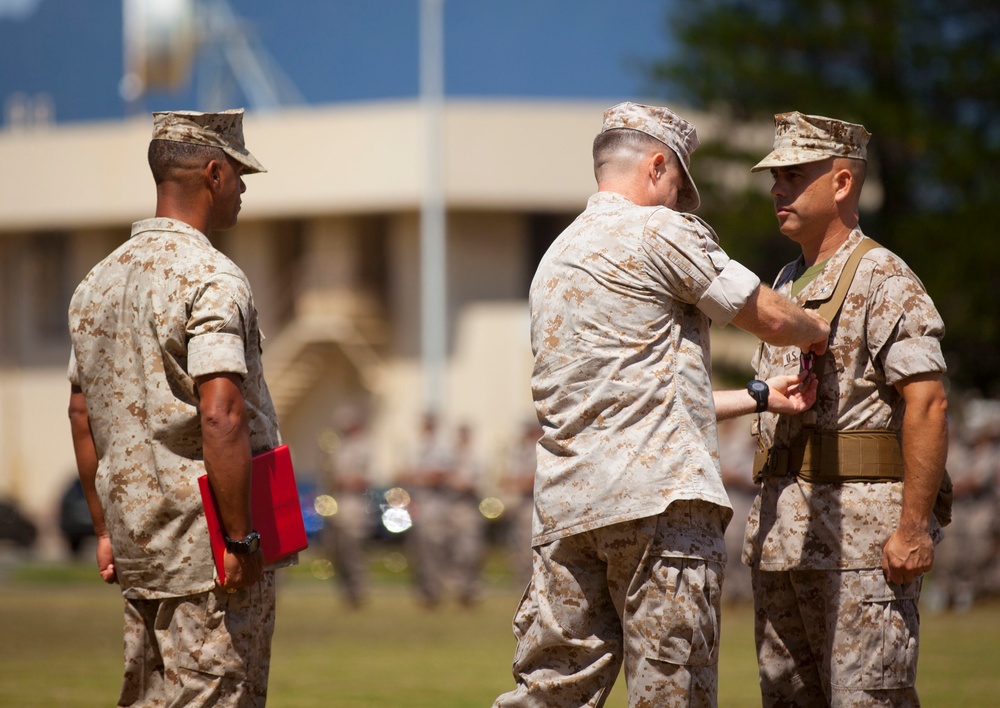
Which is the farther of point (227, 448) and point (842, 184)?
point (842, 184)

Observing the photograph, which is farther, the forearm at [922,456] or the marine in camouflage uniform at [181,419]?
the forearm at [922,456]

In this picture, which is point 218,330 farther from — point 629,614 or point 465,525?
point 465,525

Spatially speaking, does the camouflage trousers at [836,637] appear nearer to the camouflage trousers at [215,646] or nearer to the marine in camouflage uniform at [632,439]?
the marine in camouflage uniform at [632,439]

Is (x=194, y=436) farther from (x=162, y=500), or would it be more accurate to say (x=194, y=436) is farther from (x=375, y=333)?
(x=375, y=333)

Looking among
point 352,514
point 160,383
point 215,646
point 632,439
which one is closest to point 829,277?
point 632,439

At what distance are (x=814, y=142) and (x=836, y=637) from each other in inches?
68.0

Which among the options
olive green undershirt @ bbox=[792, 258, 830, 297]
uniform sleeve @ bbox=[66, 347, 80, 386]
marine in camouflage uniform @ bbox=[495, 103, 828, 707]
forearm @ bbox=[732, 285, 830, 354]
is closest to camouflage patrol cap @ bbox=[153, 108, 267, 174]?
uniform sleeve @ bbox=[66, 347, 80, 386]

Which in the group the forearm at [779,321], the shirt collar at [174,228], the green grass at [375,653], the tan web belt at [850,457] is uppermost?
the shirt collar at [174,228]

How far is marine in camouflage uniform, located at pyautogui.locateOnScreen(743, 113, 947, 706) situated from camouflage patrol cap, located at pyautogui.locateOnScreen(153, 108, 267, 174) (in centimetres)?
181

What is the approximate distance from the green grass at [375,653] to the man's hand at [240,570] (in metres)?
3.77

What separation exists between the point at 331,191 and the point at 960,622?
73.1ft

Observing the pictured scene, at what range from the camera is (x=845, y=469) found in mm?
4922

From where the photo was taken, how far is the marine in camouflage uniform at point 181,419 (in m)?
4.55

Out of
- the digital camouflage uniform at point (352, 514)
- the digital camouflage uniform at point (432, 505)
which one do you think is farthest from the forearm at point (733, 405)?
the digital camouflage uniform at point (432, 505)
